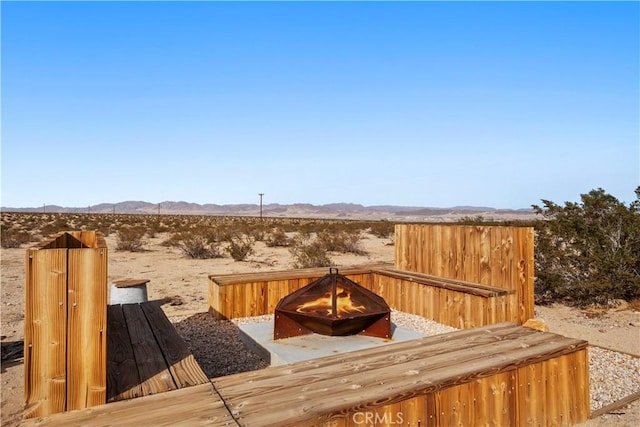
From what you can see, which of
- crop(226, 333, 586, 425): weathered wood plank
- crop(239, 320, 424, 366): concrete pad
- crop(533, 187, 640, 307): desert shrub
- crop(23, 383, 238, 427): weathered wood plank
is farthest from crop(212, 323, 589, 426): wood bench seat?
crop(533, 187, 640, 307): desert shrub

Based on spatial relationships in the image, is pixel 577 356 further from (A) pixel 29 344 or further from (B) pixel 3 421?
(B) pixel 3 421

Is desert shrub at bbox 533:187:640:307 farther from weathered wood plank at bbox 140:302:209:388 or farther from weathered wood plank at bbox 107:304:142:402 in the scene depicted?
weathered wood plank at bbox 107:304:142:402

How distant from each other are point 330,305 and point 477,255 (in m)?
2.84

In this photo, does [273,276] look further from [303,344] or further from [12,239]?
[12,239]

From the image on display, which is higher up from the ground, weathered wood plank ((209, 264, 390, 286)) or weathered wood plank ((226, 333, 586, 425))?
weathered wood plank ((209, 264, 390, 286))

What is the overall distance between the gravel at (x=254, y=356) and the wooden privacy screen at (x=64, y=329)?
8.18 feet

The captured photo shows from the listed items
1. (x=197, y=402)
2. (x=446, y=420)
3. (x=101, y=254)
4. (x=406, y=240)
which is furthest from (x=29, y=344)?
(x=406, y=240)

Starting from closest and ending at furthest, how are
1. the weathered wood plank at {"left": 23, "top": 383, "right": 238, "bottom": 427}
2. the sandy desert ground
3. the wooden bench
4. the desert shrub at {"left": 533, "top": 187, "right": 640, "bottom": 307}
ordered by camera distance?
the weathered wood plank at {"left": 23, "top": 383, "right": 238, "bottom": 427}, the wooden bench, the sandy desert ground, the desert shrub at {"left": 533, "top": 187, "right": 640, "bottom": 307}

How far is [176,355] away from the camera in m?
3.33

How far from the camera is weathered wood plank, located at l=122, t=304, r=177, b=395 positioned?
2773 millimetres

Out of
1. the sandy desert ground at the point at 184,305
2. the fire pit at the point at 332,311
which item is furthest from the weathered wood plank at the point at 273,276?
the fire pit at the point at 332,311

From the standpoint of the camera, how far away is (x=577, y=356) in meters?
3.58

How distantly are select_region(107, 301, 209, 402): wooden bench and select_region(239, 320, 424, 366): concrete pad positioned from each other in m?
1.38

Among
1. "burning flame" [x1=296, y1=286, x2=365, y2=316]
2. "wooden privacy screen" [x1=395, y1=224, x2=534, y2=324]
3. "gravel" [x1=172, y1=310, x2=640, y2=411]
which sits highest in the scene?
"wooden privacy screen" [x1=395, y1=224, x2=534, y2=324]
